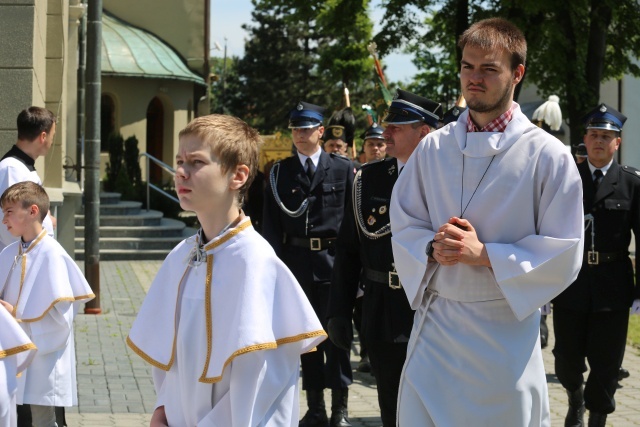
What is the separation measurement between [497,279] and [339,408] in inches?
162

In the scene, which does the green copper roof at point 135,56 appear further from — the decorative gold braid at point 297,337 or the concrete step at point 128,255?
the decorative gold braid at point 297,337

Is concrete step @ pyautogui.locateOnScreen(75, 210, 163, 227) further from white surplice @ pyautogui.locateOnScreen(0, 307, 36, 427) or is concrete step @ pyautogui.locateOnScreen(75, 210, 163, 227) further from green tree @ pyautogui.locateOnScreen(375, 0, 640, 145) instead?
white surplice @ pyautogui.locateOnScreen(0, 307, 36, 427)

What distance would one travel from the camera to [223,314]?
12.6ft

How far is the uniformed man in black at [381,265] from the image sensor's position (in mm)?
6406

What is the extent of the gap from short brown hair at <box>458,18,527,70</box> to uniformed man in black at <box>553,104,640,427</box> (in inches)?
137

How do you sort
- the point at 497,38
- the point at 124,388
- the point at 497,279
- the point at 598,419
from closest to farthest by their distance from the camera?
the point at 497,279 → the point at 497,38 → the point at 598,419 → the point at 124,388

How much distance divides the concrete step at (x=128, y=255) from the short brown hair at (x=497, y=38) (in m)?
18.2

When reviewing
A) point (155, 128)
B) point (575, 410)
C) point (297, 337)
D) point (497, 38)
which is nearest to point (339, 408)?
point (575, 410)

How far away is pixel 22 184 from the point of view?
6809 mm

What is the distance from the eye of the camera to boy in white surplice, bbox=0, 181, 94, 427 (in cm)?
681

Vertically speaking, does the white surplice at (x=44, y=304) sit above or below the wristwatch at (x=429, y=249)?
below

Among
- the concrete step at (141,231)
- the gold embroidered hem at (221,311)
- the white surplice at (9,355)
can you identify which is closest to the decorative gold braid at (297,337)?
the gold embroidered hem at (221,311)

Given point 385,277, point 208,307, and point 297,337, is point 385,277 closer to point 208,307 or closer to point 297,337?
point 297,337

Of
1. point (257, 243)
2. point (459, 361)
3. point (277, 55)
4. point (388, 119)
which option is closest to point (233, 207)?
point (257, 243)
